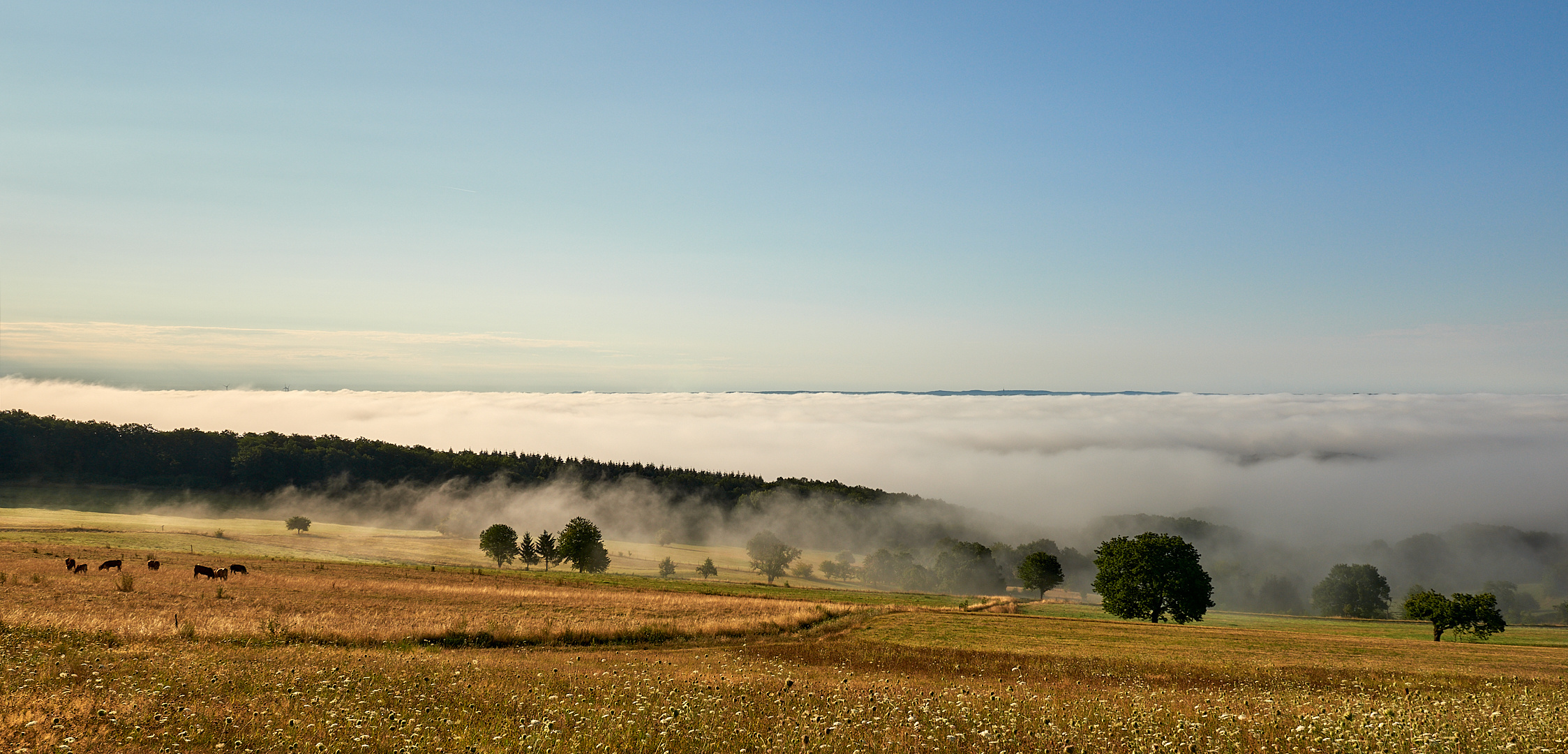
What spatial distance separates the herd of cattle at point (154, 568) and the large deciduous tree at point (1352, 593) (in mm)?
170625

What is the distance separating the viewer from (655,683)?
1580 cm

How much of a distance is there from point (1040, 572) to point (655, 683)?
12391 cm

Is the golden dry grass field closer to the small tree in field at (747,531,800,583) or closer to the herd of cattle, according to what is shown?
the herd of cattle

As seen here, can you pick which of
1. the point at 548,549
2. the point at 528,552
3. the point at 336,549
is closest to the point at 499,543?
the point at 528,552

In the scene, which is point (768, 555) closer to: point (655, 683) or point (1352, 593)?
point (1352, 593)

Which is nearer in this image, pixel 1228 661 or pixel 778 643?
pixel 1228 661

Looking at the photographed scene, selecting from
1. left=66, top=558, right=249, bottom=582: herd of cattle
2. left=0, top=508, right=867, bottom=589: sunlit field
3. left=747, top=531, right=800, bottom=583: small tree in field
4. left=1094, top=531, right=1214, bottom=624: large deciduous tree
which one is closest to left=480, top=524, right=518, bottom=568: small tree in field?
left=0, top=508, right=867, bottom=589: sunlit field

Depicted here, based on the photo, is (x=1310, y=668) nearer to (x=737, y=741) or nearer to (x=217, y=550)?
(x=737, y=741)

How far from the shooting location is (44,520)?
103 metres

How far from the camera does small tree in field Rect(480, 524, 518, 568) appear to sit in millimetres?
118250

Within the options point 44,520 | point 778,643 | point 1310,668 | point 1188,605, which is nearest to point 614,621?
point 778,643

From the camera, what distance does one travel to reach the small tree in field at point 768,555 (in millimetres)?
151375

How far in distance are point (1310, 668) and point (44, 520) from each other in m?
151

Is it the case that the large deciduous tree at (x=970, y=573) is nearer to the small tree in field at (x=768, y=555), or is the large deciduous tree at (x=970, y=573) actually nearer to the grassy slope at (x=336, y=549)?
the grassy slope at (x=336, y=549)
